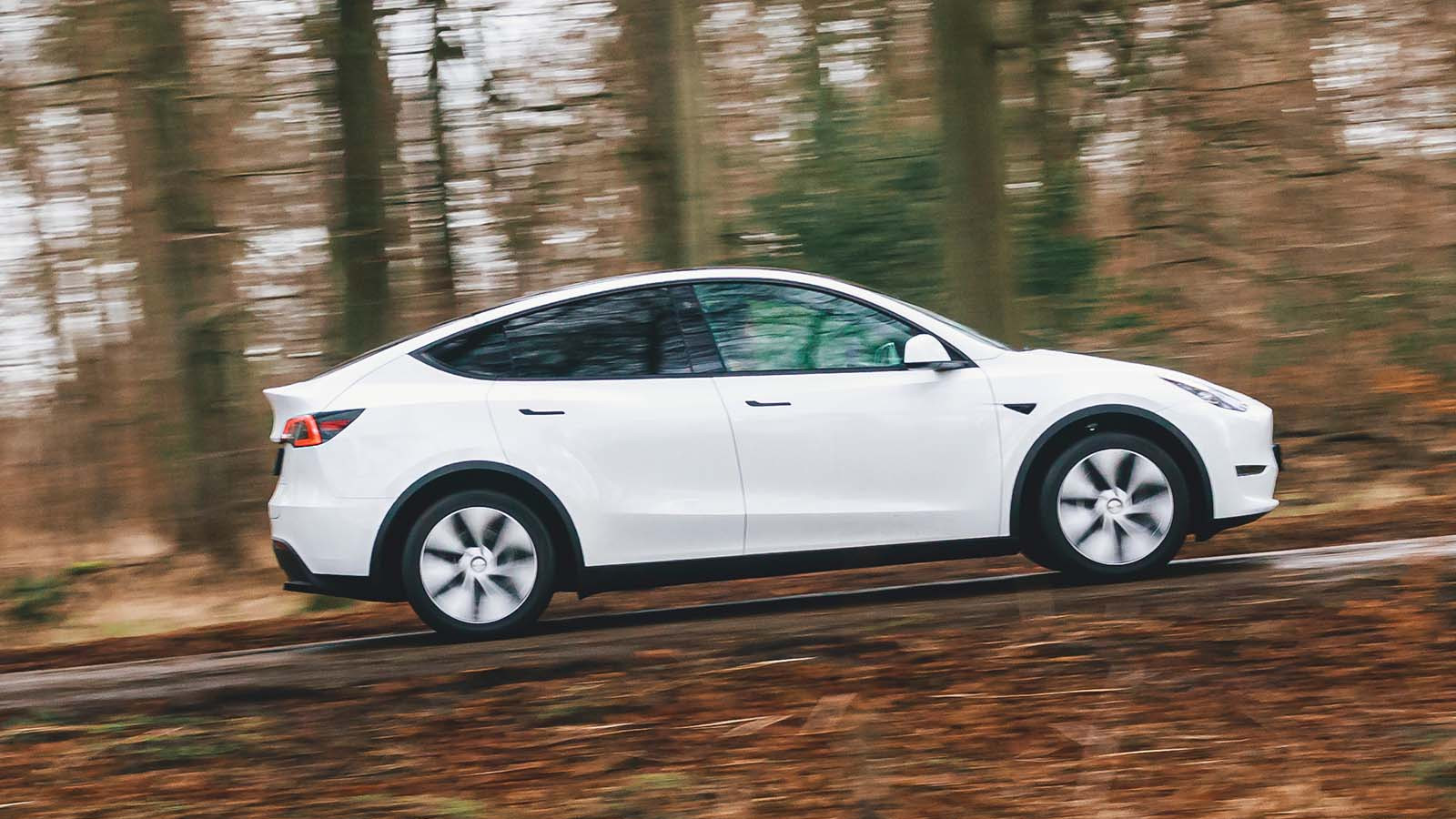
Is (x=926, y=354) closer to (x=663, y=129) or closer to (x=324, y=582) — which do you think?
(x=324, y=582)

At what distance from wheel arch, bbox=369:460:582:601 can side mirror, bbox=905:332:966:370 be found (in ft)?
5.64

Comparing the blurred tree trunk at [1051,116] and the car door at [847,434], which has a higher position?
the blurred tree trunk at [1051,116]

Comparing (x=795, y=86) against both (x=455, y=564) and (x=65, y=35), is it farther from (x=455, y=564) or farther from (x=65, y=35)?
(x=455, y=564)

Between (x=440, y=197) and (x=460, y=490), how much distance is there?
5.56 meters

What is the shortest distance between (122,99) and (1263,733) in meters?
9.82

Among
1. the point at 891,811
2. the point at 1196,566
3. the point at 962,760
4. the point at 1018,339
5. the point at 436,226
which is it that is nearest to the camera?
the point at 891,811

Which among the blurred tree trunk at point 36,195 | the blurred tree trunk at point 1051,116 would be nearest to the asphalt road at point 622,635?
the blurred tree trunk at point 36,195

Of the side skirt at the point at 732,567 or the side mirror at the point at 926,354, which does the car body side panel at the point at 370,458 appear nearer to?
the side skirt at the point at 732,567

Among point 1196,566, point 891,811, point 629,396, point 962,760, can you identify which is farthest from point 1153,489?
point 891,811

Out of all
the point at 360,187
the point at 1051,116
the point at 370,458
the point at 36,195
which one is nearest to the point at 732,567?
the point at 370,458

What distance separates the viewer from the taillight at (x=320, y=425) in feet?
22.1

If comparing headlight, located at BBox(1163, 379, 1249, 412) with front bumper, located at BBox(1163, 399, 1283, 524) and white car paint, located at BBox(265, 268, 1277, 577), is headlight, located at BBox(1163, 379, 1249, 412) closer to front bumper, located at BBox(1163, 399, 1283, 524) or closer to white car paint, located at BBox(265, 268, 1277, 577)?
front bumper, located at BBox(1163, 399, 1283, 524)

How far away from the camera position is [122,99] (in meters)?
11.3

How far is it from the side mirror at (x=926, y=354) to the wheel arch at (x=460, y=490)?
1720 millimetres
